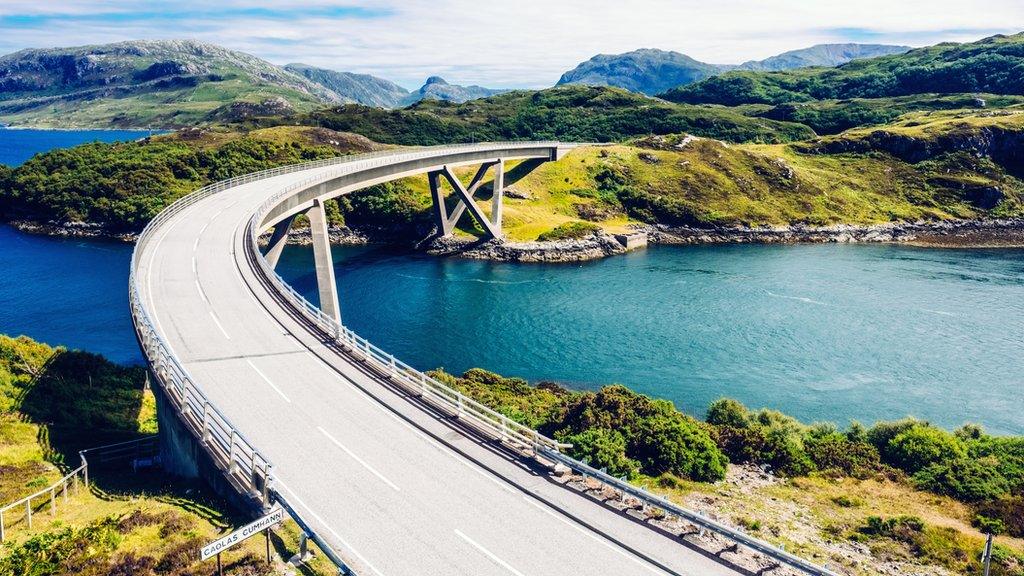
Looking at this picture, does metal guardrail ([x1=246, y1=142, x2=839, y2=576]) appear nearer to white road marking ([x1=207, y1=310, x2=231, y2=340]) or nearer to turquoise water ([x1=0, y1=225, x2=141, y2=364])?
white road marking ([x1=207, y1=310, x2=231, y2=340])

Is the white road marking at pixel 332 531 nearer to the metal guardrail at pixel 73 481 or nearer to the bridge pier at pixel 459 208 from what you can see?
the metal guardrail at pixel 73 481

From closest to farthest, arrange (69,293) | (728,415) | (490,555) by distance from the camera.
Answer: (490,555), (728,415), (69,293)

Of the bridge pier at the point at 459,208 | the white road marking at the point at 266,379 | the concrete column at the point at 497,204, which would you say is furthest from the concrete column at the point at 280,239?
the concrete column at the point at 497,204

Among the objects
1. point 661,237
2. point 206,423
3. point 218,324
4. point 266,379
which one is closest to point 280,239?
point 218,324

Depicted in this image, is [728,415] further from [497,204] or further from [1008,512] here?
[497,204]

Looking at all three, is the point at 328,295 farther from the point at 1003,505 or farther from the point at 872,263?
the point at 872,263

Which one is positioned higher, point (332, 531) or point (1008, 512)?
point (332, 531)

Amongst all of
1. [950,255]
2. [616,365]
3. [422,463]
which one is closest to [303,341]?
[422,463]
